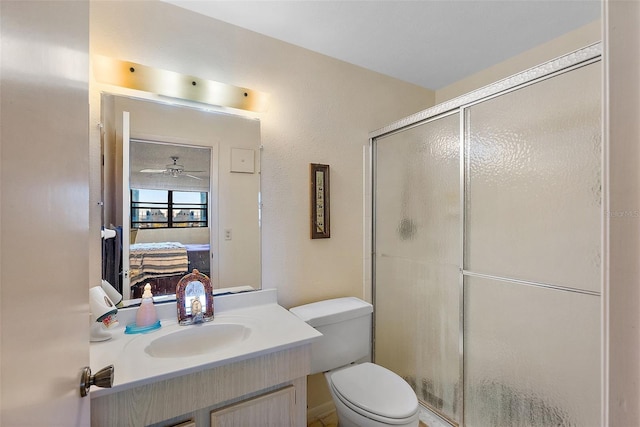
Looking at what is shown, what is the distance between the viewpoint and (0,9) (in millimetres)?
313

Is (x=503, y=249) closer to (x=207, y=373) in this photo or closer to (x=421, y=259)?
(x=421, y=259)

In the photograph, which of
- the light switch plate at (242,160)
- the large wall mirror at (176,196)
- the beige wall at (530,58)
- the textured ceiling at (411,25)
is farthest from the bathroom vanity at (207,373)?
the beige wall at (530,58)

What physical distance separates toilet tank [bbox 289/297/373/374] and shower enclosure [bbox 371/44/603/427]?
329 millimetres

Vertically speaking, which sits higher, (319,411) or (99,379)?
(99,379)

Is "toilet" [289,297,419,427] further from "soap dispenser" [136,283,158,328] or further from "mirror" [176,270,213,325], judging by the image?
"soap dispenser" [136,283,158,328]

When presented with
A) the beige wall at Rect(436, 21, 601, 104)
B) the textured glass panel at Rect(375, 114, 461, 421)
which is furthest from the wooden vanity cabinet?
the beige wall at Rect(436, 21, 601, 104)

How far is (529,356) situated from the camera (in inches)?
50.4

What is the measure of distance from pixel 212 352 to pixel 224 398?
0.20m

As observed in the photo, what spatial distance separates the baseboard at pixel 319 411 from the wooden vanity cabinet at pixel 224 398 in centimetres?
65

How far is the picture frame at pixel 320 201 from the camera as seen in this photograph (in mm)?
1810

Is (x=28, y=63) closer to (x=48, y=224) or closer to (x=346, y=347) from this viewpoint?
(x=48, y=224)

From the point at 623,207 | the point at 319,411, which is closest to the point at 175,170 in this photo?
the point at 623,207

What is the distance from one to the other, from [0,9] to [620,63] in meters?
0.72

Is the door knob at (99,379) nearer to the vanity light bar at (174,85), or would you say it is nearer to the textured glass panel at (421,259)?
the vanity light bar at (174,85)
